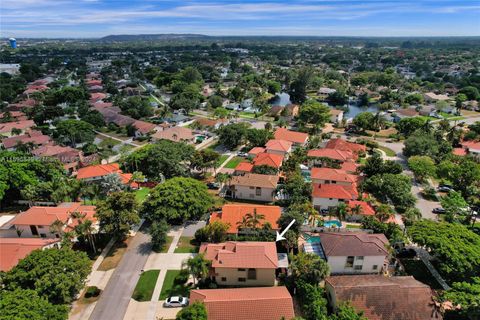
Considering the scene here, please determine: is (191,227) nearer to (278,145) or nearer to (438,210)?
(278,145)

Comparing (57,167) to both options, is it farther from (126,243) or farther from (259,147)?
(259,147)

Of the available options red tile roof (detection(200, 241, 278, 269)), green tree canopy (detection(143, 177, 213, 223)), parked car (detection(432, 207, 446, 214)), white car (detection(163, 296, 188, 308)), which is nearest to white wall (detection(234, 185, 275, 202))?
green tree canopy (detection(143, 177, 213, 223))

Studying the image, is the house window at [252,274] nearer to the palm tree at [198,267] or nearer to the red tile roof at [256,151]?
the palm tree at [198,267]

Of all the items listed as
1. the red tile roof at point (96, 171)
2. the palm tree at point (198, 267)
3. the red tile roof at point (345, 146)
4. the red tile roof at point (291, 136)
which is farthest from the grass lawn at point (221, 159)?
the palm tree at point (198, 267)

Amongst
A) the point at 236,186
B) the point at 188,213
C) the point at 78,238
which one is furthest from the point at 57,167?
the point at 236,186

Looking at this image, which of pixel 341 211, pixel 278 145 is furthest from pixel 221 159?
pixel 341 211

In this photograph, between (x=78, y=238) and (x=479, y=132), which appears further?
(x=479, y=132)
